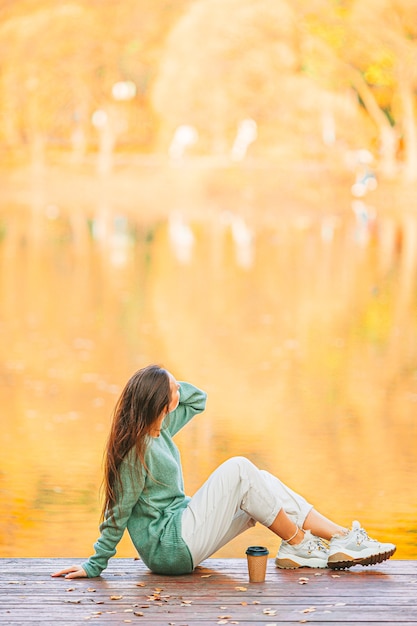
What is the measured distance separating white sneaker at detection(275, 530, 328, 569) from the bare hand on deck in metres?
0.46

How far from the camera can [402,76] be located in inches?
→ 928

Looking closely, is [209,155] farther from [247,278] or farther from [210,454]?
[210,454]

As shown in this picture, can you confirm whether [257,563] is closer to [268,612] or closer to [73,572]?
[268,612]

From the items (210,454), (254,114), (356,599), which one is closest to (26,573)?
(356,599)

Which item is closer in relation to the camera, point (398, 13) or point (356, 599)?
point (356, 599)

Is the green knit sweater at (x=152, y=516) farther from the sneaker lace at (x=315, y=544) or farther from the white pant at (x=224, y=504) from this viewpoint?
the sneaker lace at (x=315, y=544)

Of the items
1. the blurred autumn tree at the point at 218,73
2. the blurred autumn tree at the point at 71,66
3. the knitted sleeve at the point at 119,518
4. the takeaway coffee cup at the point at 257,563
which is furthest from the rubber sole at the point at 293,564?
the blurred autumn tree at the point at 71,66

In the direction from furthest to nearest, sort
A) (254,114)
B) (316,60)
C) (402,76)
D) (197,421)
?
(254,114) → (316,60) → (402,76) → (197,421)

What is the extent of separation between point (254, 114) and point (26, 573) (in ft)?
89.1

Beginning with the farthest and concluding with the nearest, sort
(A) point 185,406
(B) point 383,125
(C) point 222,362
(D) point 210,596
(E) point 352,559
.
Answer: (B) point 383,125, (C) point 222,362, (A) point 185,406, (E) point 352,559, (D) point 210,596

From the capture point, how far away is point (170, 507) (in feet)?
9.77

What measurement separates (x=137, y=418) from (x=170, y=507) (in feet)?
0.77

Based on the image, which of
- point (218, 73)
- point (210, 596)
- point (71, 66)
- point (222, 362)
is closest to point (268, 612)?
point (210, 596)

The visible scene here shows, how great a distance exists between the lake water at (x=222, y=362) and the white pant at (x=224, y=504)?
3.69 feet
